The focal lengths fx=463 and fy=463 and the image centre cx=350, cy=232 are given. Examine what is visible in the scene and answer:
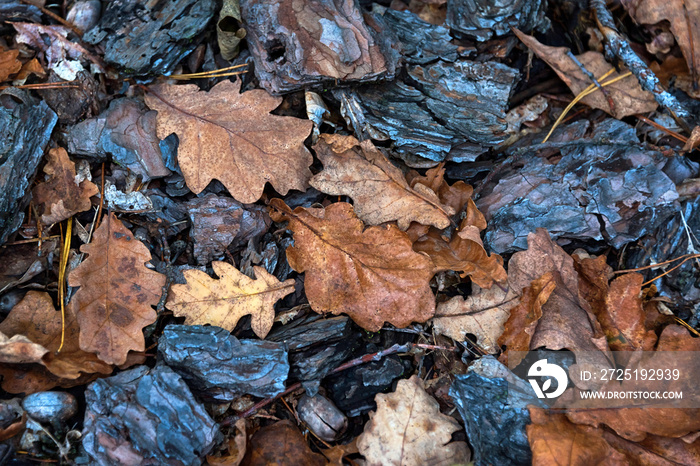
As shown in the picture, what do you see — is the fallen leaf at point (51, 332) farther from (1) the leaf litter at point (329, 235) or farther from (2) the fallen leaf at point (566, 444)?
(2) the fallen leaf at point (566, 444)

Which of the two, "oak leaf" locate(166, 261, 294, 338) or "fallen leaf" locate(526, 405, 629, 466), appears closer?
"fallen leaf" locate(526, 405, 629, 466)

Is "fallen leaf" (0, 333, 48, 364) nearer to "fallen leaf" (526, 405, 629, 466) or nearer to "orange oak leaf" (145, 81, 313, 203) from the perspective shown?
"orange oak leaf" (145, 81, 313, 203)

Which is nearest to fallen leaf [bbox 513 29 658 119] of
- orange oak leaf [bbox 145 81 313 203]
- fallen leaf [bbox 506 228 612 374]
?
fallen leaf [bbox 506 228 612 374]

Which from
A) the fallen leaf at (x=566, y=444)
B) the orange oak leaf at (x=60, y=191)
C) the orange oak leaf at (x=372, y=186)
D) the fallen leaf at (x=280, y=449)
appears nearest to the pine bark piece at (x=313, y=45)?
the orange oak leaf at (x=372, y=186)

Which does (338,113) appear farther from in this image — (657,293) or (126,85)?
(657,293)

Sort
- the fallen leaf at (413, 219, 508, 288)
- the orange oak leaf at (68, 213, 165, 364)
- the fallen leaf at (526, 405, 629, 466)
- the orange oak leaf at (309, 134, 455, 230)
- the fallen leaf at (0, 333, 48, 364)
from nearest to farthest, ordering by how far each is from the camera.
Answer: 1. the fallen leaf at (526, 405, 629, 466)
2. the fallen leaf at (0, 333, 48, 364)
3. the orange oak leaf at (68, 213, 165, 364)
4. the fallen leaf at (413, 219, 508, 288)
5. the orange oak leaf at (309, 134, 455, 230)

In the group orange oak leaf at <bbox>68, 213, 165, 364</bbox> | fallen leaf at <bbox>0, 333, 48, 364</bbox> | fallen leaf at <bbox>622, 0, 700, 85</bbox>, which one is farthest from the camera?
fallen leaf at <bbox>622, 0, 700, 85</bbox>
